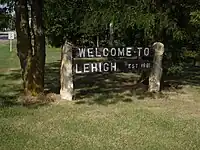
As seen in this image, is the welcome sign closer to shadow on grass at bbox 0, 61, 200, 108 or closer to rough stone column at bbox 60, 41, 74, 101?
rough stone column at bbox 60, 41, 74, 101

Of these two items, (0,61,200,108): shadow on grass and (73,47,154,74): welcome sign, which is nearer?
(0,61,200,108): shadow on grass

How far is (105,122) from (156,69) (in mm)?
4034

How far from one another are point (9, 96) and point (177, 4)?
5.58 m

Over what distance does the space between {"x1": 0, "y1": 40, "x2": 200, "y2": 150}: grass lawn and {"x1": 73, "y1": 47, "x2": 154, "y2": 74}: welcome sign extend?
699 millimetres

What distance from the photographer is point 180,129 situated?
319 inches

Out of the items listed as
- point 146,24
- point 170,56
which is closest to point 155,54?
point 146,24

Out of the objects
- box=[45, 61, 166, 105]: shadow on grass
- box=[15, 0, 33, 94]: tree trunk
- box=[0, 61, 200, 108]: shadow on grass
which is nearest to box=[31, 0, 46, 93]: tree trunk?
box=[15, 0, 33, 94]: tree trunk

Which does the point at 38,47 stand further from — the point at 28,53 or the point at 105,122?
the point at 105,122

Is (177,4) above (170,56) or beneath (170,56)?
above

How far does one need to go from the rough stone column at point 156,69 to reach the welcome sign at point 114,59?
1.64 ft

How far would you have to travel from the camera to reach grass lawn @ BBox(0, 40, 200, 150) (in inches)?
280

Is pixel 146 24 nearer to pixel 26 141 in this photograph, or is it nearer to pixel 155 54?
pixel 155 54

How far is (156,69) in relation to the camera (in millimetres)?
12133

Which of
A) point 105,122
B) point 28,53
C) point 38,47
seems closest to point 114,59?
point 38,47
